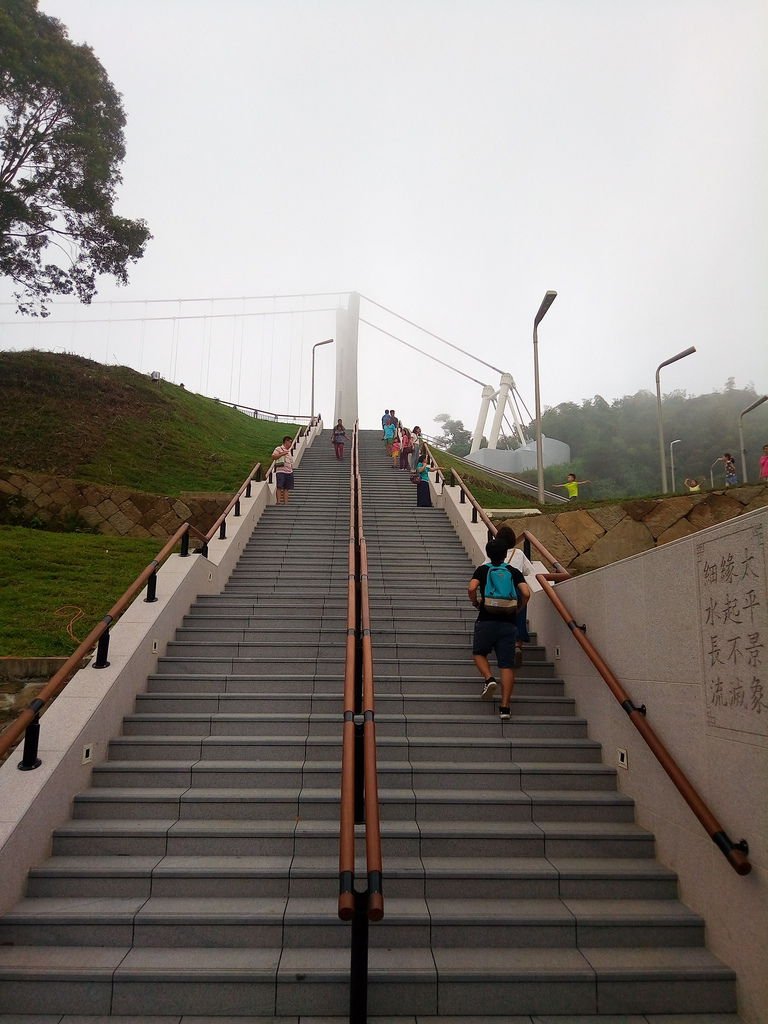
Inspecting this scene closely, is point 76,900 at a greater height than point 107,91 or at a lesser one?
lesser

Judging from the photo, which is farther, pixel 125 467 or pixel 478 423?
pixel 478 423

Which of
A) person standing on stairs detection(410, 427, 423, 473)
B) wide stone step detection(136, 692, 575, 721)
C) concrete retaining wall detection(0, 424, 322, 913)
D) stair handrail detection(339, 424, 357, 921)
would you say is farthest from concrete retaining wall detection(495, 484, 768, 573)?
stair handrail detection(339, 424, 357, 921)

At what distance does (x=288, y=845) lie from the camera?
3750 mm

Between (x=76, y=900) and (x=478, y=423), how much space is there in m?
43.0

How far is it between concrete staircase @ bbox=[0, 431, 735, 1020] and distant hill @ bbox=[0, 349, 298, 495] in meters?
12.1

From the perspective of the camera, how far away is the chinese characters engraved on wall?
2.96 m

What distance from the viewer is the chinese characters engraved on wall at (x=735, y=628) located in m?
2.96

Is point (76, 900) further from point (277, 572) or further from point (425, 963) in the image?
point (277, 572)

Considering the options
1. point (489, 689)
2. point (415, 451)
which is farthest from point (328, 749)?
point (415, 451)

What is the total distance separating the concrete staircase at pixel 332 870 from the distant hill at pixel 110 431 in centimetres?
1206

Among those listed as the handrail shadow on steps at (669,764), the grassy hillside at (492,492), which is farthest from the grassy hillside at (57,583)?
the grassy hillside at (492,492)

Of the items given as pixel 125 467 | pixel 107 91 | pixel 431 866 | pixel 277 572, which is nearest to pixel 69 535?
pixel 277 572

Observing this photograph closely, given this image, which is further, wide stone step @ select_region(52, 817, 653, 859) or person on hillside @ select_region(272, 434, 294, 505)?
person on hillside @ select_region(272, 434, 294, 505)

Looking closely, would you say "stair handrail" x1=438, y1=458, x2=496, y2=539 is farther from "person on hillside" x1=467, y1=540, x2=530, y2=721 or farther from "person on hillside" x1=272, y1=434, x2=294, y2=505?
"person on hillside" x1=272, y1=434, x2=294, y2=505
